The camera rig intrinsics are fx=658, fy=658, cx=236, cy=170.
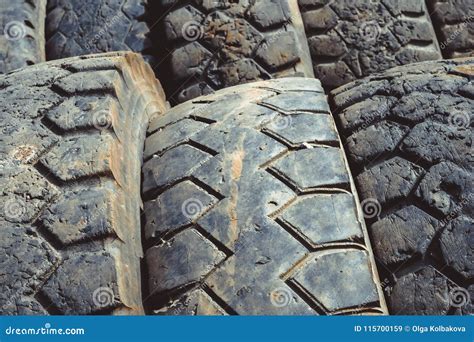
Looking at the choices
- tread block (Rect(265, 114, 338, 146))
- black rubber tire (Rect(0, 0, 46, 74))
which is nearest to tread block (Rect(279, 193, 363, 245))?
tread block (Rect(265, 114, 338, 146))

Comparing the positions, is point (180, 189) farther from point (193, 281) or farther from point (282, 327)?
point (282, 327)

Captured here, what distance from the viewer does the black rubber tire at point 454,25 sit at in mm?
1413

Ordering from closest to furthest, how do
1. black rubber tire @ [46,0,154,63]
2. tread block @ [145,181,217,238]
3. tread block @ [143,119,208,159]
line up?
tread block @ [145,181,217,238] < tread block @ [143,119,208,159] < black rubber tire @ [46,0,154,63]

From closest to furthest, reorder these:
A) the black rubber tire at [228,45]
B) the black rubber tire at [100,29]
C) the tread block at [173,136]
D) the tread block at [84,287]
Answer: the tread block at [84,287], the tread block at [173,136], the black rubber tire at [228,45], the black rubber tire at [100,29]

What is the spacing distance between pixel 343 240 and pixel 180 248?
0.76 ft

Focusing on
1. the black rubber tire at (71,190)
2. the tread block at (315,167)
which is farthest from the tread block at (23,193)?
the tread block at (315,167)

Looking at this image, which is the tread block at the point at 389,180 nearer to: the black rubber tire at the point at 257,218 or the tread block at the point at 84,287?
the black rubber tire at the point at 257,218

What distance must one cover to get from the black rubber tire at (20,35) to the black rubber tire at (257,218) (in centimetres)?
51

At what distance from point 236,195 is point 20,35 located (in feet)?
2.48

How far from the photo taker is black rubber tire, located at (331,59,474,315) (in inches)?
36.6

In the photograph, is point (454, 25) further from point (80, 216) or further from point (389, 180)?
point (80, 216)

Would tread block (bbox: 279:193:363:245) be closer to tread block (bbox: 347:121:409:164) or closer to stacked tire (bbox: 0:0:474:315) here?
stacked tire (bbox: 0:0:474:315)

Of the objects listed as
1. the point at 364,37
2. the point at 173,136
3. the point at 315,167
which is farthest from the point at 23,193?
the point at 364,37

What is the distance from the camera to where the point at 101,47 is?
1460 mm
